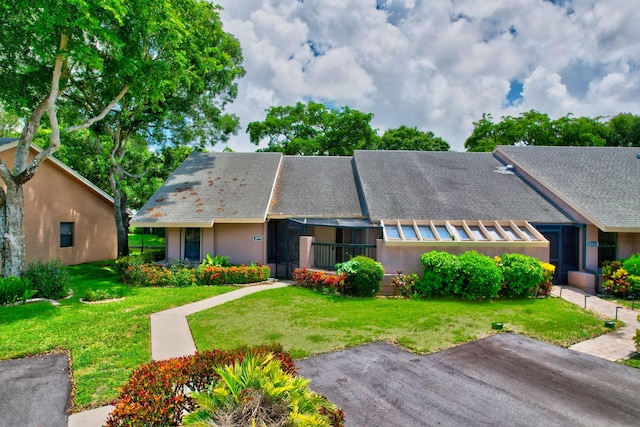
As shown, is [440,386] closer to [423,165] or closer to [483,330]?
[483,330]

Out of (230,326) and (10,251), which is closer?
(230,326)

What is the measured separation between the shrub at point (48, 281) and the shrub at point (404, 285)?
1130 centimetres

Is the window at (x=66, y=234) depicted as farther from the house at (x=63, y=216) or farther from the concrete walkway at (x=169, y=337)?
the concrete walkway at (x=169, y=337)

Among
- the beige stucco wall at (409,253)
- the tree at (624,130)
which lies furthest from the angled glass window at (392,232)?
the tree at (624,130)

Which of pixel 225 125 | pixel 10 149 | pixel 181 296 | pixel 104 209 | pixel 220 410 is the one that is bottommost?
pixel 181 296

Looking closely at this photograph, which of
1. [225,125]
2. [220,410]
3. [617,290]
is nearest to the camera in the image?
[220,410]

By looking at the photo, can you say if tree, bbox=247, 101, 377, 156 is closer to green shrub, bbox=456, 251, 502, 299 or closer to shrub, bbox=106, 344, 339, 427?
green shrub, bbox=456, 251, 502, 299

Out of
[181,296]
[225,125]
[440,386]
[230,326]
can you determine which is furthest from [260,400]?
[225,125]

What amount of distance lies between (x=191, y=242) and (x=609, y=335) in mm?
15113

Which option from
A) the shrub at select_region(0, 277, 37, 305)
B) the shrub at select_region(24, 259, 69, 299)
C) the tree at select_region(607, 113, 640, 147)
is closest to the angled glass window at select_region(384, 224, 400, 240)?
the shrub at select_region(24, 259, 69, 299)

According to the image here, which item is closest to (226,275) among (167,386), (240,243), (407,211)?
(240,243)

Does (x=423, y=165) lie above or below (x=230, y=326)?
above

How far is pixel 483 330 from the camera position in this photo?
349 inches

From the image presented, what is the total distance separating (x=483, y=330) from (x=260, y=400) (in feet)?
23.6
